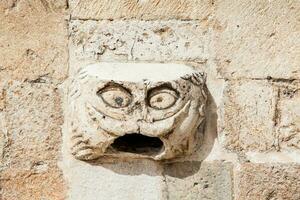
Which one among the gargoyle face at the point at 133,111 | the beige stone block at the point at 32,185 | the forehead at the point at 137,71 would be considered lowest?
the beige stone block at the point at 32,185

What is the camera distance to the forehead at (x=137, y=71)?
78.2 inches

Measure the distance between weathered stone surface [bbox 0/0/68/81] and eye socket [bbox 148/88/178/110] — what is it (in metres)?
0.31

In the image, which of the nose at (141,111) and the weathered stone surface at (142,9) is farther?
the weathered stone surface at (142,9)

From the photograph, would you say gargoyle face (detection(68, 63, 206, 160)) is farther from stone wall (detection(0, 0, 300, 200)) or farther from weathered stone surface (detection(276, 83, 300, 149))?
weathered stone surface (detection(276, 83, 300, 149))

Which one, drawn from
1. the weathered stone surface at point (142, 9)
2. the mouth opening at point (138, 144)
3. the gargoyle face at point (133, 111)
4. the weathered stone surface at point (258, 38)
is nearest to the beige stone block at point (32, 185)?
the gargoyle face at point (133, 111)

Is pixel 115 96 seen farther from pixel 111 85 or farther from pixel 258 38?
pixel 258 38

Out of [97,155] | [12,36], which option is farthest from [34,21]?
[97,155]

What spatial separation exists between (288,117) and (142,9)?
58 cm

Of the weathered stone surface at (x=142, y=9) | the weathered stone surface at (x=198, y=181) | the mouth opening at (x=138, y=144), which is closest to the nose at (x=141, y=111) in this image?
the mouth opening at (x=138, y=144)

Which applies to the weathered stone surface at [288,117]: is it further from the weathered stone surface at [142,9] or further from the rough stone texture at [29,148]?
the rough stone texture at [29,148]

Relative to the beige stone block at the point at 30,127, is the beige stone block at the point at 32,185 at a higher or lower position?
lower

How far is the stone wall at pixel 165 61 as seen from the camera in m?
2.09

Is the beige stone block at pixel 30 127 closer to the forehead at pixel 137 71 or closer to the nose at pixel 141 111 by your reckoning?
the forehead at pixel 137 71

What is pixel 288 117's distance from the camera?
7.12ft
